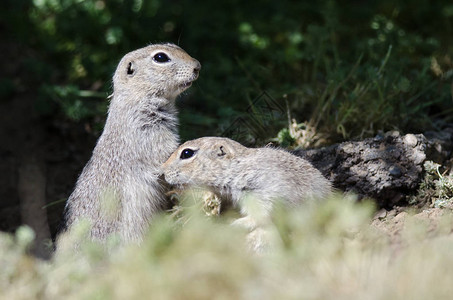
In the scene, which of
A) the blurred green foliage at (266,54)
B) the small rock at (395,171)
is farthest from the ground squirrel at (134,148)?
the small rock at (395,171)

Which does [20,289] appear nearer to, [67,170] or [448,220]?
[448,220]

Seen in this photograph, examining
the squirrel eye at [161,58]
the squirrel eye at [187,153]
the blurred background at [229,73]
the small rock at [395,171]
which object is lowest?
the blurred background at [229,73]

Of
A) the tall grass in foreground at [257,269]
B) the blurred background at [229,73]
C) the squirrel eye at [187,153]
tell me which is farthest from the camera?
the blurred background at [229,73]

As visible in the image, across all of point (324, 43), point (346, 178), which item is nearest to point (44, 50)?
point (324, 43)

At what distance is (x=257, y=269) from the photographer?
3658 millimetres

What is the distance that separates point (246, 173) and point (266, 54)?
3.75 meters

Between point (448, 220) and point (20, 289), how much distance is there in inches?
104

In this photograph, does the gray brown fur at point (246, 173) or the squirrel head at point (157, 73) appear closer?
the gray brown fur at point (246, 173)

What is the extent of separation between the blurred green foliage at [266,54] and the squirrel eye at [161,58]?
4.11 ft

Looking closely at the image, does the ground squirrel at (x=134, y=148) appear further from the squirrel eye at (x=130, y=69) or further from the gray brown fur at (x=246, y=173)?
the gray brown fur at (x=246, y=173)

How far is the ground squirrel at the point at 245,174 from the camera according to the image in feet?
15.9

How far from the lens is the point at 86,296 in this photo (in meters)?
3.65

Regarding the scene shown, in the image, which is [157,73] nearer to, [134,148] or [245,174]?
[134,148]

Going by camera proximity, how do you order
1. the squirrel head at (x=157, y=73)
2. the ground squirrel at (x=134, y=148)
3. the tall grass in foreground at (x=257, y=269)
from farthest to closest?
1. the squirrel head at (x=157, y=73)
2. the ground squirrel at (x=134, y=148)
3. the tall grass in foreground at (x=257, y=269)
